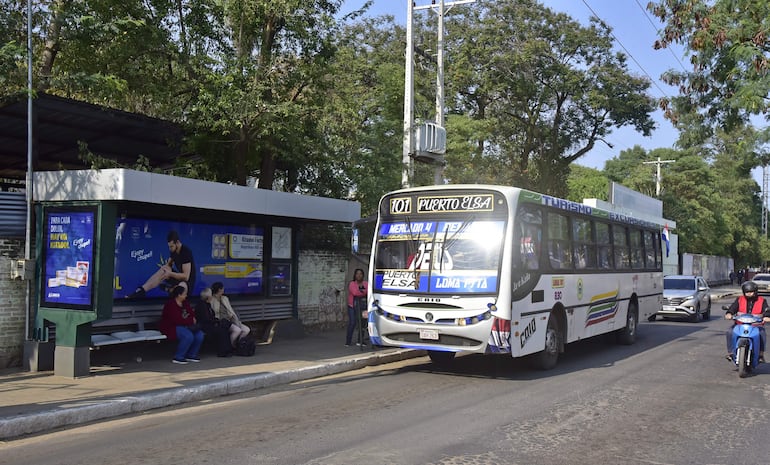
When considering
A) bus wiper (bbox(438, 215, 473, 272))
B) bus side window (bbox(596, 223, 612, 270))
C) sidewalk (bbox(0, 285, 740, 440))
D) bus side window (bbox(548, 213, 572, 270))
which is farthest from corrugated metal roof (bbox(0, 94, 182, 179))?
bus side window (bbox(596, 223, 612, 270))

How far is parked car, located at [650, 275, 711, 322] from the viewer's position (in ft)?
75.6

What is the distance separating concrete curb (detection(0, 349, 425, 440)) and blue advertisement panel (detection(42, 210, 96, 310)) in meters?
2.26

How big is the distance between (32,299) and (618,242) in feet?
38.3

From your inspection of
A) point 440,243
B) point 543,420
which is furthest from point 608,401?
point 440,243

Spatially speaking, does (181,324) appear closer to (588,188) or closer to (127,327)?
(127,327)

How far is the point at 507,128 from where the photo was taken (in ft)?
115

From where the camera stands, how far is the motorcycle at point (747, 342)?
11406 millimetres

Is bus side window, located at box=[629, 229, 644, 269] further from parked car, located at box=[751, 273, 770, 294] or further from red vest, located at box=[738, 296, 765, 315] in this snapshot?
parked car, located at box=[751, 273, 770, 294]

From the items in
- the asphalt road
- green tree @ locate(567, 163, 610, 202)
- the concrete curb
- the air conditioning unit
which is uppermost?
green tree @ locate(567, 163, 610, 202)

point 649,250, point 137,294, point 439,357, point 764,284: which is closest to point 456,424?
point 439,357

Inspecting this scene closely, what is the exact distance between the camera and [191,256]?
A: 12.7 meters

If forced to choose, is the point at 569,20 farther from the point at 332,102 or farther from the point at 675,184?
the point at 675,184

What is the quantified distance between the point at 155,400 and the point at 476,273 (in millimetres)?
4942

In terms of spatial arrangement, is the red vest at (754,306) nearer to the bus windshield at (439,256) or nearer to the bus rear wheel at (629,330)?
the bus windshield at (439,256)
